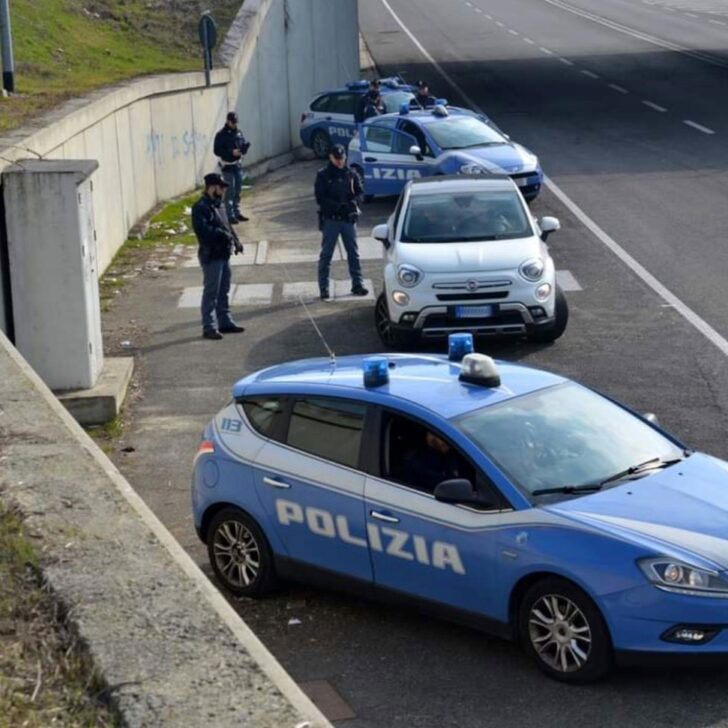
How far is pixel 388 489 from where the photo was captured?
8.41m

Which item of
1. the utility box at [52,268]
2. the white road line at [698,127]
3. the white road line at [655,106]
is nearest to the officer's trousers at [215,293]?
the utility box at [52,268]

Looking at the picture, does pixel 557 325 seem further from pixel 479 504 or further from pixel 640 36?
pixel 640 36

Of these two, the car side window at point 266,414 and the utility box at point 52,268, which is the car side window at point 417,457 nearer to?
the car side window at point 266,414

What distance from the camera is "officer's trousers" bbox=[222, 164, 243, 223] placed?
24609mm

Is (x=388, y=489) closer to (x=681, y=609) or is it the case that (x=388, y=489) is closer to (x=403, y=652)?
(x=403, y=652)

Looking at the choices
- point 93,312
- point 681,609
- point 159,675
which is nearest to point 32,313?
point 93,312

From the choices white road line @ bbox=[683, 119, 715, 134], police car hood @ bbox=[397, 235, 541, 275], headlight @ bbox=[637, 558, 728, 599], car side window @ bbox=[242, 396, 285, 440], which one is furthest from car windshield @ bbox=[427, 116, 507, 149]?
headlight @ bbox=[637, 558, 728, 599]

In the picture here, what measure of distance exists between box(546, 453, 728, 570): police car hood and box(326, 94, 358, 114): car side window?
24.7 m

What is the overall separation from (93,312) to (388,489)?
625 cm

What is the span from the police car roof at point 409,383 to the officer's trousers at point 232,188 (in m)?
15.1

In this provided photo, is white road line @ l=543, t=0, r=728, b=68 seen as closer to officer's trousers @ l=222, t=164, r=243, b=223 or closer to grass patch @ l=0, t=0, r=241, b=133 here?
grass patch @ l=0, t=0, r=241, b=133

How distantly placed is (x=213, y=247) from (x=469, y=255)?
2.81 metres

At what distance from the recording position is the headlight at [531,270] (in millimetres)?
15477

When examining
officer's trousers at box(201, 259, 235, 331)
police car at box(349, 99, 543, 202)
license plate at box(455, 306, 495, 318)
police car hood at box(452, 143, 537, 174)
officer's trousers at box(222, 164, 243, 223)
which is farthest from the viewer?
officer's trousers at box(222, 164, 243, 223)
